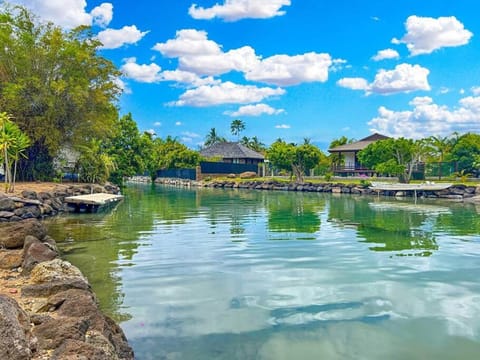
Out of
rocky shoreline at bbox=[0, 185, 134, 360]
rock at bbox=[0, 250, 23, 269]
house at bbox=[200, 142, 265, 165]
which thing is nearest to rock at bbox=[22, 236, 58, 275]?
rocky shoreline at bbox=[0, 185, 134, 360]

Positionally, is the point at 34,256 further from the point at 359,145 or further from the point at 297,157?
the point at 359,145

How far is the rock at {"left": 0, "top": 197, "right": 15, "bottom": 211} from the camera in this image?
618 inches

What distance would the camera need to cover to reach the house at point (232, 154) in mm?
60125

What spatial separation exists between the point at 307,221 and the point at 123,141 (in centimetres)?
2557

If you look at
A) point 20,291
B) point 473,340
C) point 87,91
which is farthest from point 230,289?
point 87,91

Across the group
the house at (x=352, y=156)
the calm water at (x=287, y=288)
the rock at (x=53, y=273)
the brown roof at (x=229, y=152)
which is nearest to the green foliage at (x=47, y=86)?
the calm water at (x=287, y=288)

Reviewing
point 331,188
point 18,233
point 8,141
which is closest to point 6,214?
point 8,141

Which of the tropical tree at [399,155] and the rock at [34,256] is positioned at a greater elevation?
the tropical tree at [399,155]

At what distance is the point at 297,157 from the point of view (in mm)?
44406

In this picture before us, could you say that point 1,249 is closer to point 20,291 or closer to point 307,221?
point 20,291

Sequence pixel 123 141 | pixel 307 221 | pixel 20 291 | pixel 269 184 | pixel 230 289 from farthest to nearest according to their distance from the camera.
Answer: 1. pixel 269 184
2. pixel 123 141
3. pixel 307 221
4. pixel 230 289
5. pixel 20 291

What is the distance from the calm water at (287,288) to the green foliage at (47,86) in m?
11.5

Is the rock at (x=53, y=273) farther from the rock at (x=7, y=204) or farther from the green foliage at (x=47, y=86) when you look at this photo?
the green foliage at (x=47, y=86)

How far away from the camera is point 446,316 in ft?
21.0
